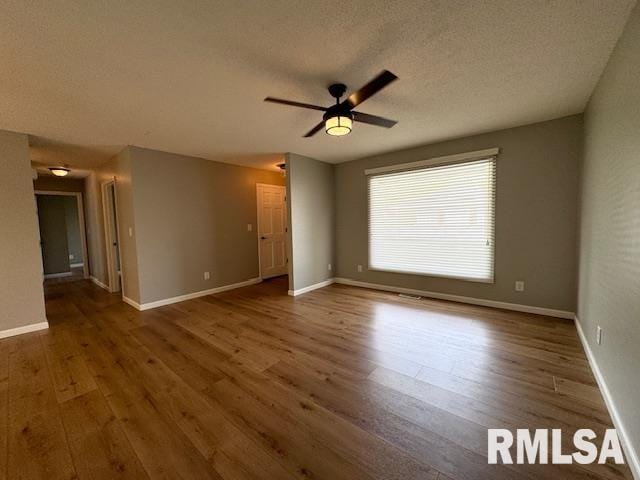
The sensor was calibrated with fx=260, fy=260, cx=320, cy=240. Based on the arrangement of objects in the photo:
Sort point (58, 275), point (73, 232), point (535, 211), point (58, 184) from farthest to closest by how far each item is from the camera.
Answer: point (73, 232)
point (58, 275)
point (58, 184)
point (535, 211)

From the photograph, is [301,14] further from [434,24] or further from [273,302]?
[273,302]

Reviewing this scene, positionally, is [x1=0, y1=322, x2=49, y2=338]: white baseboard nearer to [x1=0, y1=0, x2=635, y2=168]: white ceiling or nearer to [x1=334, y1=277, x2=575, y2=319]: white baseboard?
[x1=0, y1=0, x2=635, y2=168]: white ceiling

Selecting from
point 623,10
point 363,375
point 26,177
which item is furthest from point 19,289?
point 623,10

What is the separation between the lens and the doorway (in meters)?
4.80

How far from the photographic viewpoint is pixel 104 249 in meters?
5.20

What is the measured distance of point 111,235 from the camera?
4879 millimetres

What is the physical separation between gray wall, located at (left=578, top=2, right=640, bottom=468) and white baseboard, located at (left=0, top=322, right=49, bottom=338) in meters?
5.33

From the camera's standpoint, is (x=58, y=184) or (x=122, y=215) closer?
(x=122, y=215)

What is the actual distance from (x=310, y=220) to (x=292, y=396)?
10.6ft

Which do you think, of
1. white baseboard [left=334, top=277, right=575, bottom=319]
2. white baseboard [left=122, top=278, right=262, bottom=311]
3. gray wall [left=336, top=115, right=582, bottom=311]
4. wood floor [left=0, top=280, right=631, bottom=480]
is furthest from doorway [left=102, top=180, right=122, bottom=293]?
gray wall [left=336, top=115, right=582, bottom=311]

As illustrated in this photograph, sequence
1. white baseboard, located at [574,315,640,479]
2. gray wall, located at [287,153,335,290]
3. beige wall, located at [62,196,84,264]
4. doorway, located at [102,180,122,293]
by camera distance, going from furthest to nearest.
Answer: beige wall, located at [62,196,84,264] < doorway, located at [102,180,122,293] < gray wall, located at [287,153,335,290] < white baseboard, located at [574,315,640,479]

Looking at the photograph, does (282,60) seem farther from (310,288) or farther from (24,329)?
(24,329)

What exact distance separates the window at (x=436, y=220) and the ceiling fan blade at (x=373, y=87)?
7.93ft

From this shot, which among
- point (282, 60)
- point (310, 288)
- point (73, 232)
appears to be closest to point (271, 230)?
point (310, 288)
